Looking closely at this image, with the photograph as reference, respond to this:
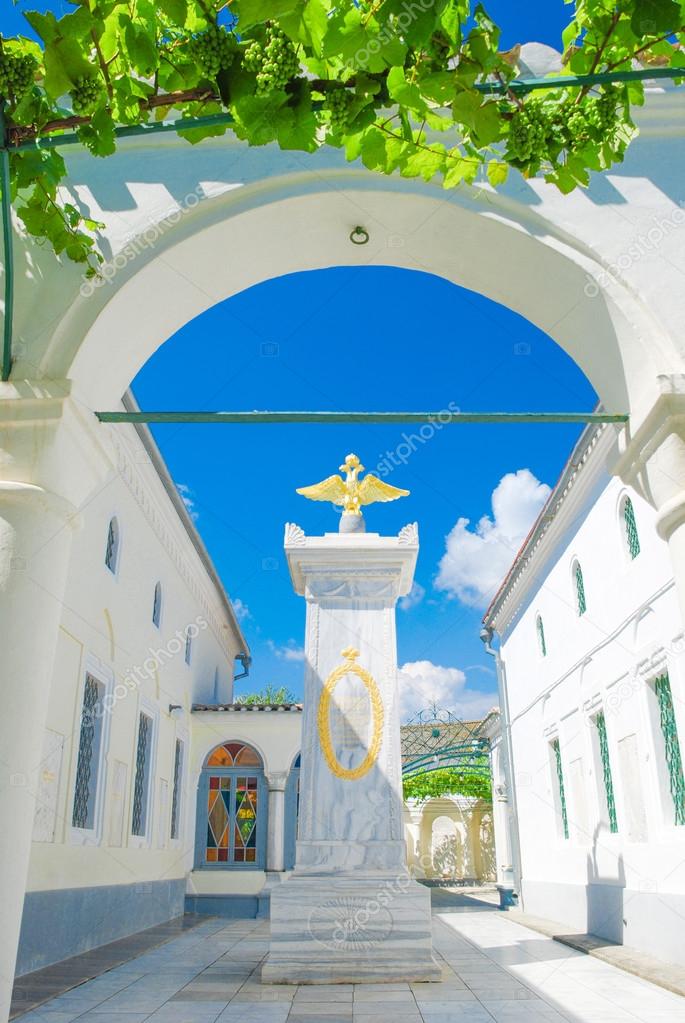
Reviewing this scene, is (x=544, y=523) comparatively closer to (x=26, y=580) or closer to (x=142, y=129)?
(x=26, y=580)

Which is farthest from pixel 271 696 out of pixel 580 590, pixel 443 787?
pixel 580 590

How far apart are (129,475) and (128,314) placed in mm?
7922

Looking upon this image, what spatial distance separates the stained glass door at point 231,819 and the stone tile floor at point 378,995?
5.80m

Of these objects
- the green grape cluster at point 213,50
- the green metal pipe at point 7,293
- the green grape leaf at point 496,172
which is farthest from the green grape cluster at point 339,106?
the green metal pipe at point 7,293

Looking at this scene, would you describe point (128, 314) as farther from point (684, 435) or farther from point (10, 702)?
point (684, 435)

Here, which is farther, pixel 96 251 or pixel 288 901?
pixel 288 901

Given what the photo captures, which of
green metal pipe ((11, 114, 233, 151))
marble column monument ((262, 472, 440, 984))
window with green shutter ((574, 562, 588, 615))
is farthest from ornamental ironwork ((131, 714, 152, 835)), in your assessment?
green metal pipe ((11, 114, 233, 151))

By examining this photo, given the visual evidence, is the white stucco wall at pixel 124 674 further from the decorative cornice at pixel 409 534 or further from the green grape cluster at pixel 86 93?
the green grape cluster at pixel 86 93

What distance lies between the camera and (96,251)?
356 centimetres

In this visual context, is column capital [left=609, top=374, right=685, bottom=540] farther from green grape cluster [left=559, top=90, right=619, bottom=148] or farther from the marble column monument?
the marble column monument

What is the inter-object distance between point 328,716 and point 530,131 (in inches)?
264

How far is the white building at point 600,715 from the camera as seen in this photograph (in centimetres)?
816

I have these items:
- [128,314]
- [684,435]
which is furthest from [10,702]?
[684,435]

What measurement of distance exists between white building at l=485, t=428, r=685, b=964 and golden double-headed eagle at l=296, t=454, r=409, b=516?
249 centimetres
